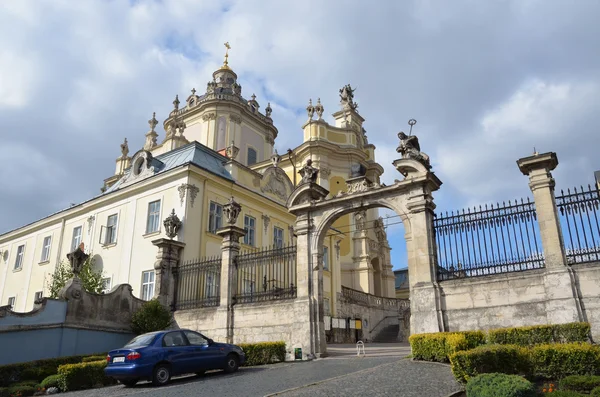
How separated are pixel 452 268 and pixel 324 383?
596 centimetres

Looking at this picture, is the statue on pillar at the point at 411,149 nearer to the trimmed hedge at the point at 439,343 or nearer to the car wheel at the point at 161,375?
the trimmed hedge at the point at 439,343

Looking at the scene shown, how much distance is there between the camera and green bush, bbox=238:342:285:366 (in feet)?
49.5

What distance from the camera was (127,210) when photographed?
2930cm

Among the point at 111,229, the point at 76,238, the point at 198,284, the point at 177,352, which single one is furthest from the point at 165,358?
the point at 76,238

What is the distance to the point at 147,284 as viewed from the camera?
25.8 meters

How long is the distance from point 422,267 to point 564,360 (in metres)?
5.62

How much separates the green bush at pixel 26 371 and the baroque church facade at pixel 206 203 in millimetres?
10142

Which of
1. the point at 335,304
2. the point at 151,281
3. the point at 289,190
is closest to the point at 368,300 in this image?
the point at 335,304

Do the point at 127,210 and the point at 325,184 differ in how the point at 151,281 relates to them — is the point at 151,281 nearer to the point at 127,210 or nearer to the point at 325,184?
the point at 127,210

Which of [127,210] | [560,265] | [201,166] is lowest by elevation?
[560,265]

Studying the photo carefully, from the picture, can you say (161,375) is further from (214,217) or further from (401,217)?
(214,217)

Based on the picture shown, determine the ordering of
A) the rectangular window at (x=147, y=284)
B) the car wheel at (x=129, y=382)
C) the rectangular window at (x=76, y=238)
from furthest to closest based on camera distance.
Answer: the rectangular window at (x=76, y=238) → the rectangular window at (x=147, y=284) → the car wheel at (x=129, y=382)

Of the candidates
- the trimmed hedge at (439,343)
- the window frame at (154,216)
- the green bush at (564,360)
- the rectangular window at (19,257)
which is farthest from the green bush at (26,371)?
the rectangular window at (19,257)

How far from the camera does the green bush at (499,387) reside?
6.83 meters
